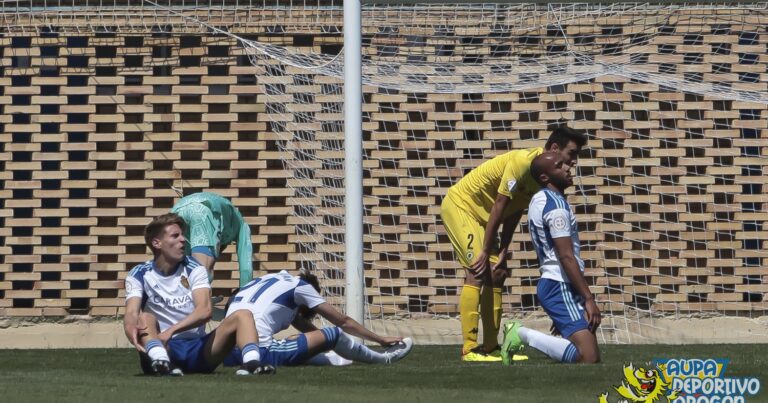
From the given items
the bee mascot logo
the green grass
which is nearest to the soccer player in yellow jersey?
the green grass

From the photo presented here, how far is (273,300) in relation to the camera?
689 cm

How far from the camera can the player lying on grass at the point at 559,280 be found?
679cm

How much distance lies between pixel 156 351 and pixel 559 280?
2.17 m

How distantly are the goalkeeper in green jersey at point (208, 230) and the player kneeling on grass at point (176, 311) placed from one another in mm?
2025

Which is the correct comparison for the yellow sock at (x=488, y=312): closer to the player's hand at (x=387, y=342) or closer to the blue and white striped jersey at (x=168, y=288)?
the player's hand at (x=387, y=342)

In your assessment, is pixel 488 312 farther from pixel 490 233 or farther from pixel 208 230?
pixel 208 230

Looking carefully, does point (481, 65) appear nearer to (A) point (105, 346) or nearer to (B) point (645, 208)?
(B) point (645, 208)

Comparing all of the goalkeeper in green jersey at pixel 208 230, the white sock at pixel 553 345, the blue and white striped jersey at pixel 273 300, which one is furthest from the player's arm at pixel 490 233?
the goalkeeper in green jersey at pixel 208 230

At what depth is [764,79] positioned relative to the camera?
11.1 meters

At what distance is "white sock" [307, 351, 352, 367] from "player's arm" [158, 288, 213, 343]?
0.96 meters

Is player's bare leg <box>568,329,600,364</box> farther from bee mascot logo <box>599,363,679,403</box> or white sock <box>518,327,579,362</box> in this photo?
bee mascot logo <box>599,363,679,403</box>

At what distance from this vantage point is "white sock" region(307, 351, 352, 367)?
7168 millimetres

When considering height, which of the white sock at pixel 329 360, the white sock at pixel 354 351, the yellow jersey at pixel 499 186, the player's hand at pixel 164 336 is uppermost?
the yellow jersey at pixel 499 186

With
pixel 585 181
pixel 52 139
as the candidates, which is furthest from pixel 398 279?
pixel 52 139
